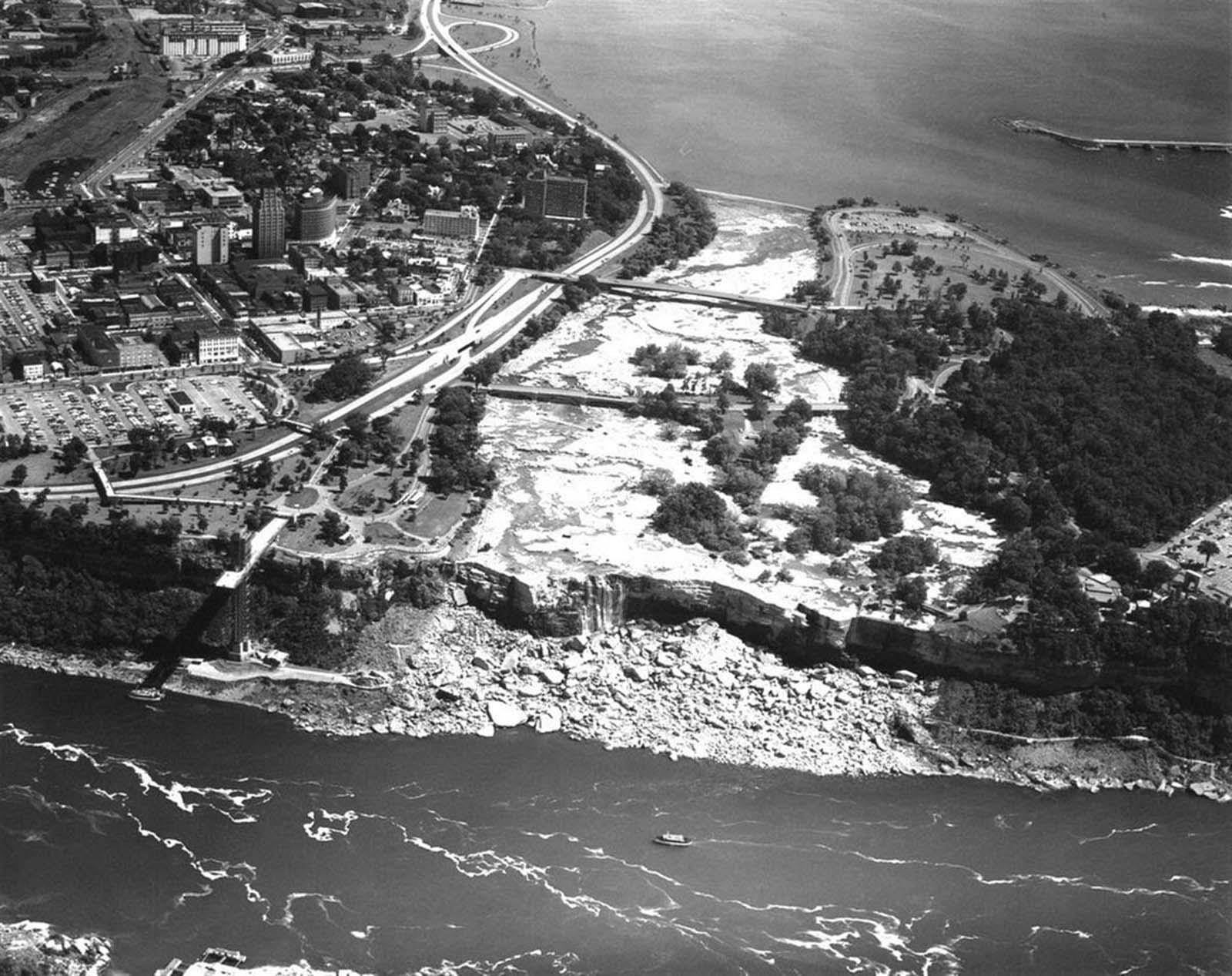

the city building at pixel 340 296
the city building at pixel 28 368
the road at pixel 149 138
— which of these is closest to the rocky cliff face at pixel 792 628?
the city building at pixel 28 368

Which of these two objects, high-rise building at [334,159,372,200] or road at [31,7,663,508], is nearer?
road at [31,7,663,508]

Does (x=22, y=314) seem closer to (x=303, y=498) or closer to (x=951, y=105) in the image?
(x=303, y=498)

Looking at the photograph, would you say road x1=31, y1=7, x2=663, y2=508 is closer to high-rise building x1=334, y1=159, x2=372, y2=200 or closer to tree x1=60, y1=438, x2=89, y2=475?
tree x1=60, y1=438, x2=89, y2=475

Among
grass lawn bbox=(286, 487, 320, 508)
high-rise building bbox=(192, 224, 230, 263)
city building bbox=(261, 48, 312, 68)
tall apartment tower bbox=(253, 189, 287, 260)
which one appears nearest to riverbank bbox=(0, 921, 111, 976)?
grass lawn bbox=(286, 487, 320, 508)

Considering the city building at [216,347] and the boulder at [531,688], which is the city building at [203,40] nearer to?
the city building at [216,347]

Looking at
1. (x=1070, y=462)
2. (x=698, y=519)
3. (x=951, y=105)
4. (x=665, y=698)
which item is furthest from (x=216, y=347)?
(x=951, y=105)

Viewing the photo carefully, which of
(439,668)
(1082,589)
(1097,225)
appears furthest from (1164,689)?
(1097,225)
